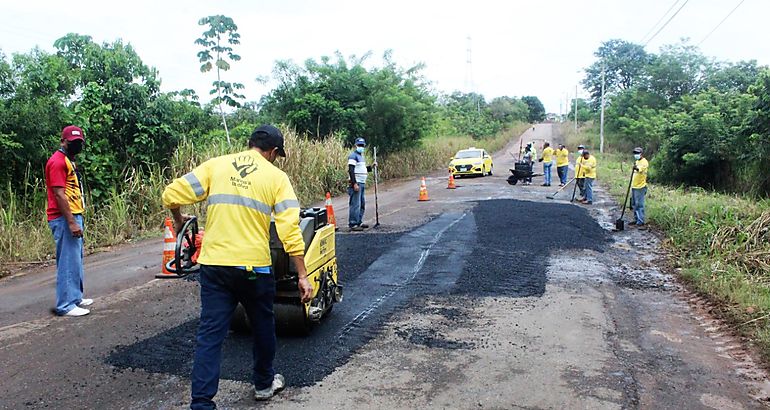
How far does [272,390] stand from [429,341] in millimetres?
1630

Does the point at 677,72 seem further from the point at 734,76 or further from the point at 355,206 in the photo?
the point at 355,206

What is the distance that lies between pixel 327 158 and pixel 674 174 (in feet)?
41.9

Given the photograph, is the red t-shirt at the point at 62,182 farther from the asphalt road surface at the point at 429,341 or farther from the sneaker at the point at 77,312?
the asphalt road surface at the point at 429,341

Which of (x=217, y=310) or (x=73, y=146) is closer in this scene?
(x=217, y=310)

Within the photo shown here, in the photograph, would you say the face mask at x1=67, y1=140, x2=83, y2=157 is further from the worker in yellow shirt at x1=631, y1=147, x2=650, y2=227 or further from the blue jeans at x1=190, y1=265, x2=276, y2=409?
the worker in yellow shirt at x1=631, y1=147, x2=650, y2=227

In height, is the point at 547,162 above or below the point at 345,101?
below

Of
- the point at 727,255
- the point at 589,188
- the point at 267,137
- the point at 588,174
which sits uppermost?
the point at 267,137

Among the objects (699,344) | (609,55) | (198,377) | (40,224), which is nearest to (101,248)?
(40,224)

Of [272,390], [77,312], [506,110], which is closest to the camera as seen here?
[272,390]

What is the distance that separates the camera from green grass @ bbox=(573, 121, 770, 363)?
232 inches

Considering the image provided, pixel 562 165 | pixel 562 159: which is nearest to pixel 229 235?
pixel 562 165

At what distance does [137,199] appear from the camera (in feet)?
37.8

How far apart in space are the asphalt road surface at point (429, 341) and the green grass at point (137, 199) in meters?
1.10

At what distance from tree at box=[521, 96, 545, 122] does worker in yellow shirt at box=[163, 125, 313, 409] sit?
313 feet
